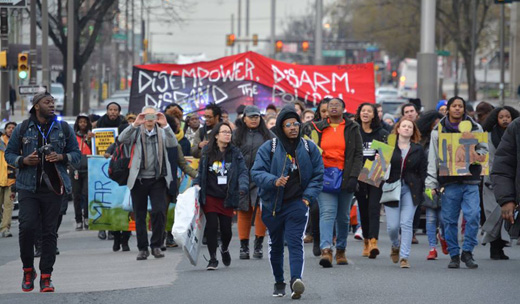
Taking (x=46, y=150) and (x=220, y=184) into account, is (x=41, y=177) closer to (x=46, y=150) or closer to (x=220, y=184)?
(x=46, y=150)

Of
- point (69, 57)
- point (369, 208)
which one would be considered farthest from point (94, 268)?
point (69, 57)

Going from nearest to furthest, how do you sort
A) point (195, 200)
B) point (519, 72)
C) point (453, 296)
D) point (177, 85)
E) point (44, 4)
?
point (453, 296) → point (195, 200) → point (177, 85) → point (44, 4) → point (519, 72)

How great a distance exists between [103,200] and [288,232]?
571 centimetres

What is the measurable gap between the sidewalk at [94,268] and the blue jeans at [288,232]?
1.61 meters

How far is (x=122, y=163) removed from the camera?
12.6 metres

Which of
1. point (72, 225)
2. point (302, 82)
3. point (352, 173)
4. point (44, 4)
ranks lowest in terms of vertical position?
point (72, 225)

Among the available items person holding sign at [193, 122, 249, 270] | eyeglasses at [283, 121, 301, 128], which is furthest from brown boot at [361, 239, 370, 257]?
eyeglasses at [283, 121, 301, 128]

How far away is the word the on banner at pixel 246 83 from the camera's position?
70.8 feet

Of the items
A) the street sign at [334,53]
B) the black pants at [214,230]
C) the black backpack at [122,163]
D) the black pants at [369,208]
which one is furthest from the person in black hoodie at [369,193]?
the street sign at [334,53]

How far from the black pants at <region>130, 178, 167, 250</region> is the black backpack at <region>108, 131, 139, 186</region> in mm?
164

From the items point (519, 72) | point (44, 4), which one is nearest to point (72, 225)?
point (44, 4)

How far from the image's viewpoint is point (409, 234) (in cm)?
1198

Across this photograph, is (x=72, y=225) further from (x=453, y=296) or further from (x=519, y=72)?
(x=519, y=72)

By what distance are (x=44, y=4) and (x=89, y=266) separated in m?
17.8
